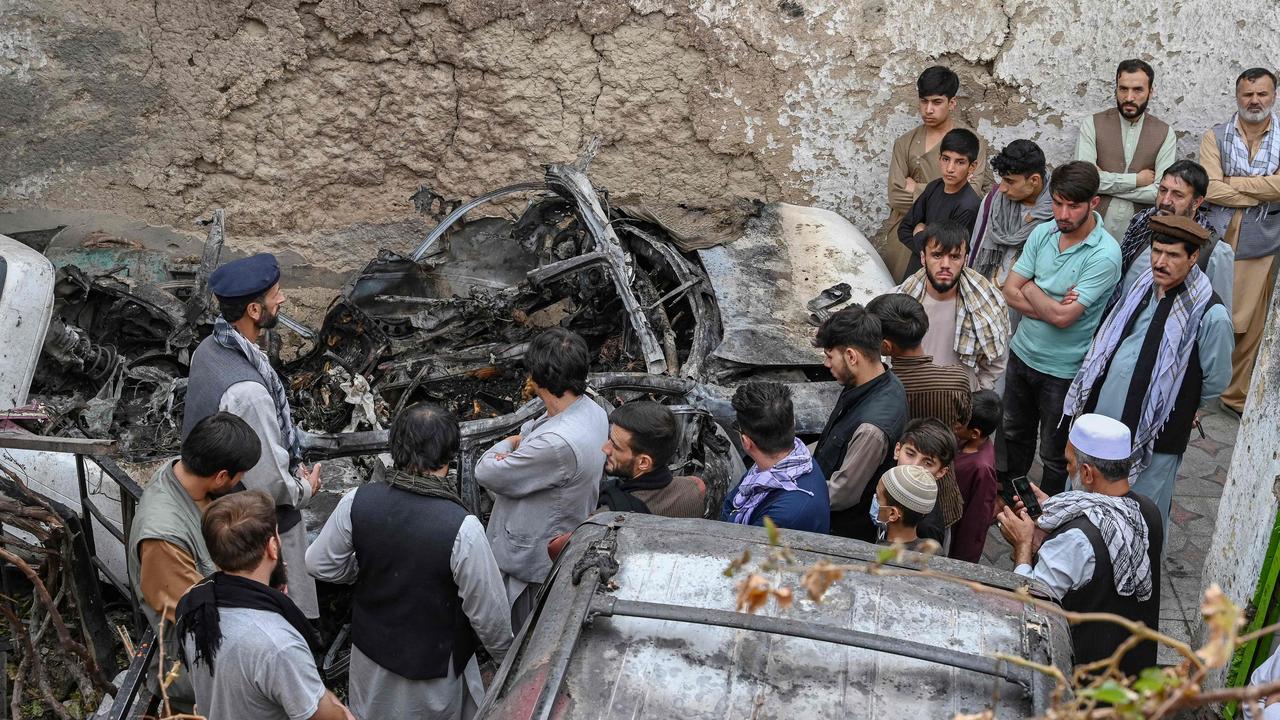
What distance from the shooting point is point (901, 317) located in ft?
14.8

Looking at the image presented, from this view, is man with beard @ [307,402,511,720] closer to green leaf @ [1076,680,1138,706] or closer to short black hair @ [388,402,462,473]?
short black hair @ [388,402,462,473]

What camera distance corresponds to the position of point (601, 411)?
404 centimetres

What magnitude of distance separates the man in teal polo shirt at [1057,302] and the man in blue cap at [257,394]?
3.43 m

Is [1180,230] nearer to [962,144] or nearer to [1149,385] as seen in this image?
[1149,385]

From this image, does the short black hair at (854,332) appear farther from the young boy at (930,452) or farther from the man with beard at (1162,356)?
the man with beard at (1162,356)

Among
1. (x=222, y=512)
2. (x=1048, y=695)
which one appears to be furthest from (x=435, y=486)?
(x=1048, y=695)

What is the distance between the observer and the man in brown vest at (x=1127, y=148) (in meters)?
6.42

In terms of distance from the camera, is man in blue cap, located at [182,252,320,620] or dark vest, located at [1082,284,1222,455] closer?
man in blue cap, located at [182,252,320,620]

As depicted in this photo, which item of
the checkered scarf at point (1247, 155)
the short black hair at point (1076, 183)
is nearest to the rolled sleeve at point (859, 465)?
the short black hair at point (1076, 183)

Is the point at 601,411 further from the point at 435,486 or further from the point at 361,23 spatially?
the point at 361,23

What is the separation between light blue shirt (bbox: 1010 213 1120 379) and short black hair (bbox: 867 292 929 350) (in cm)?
110

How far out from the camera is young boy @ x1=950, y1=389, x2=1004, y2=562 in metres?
4.25

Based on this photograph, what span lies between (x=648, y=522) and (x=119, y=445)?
2.86m

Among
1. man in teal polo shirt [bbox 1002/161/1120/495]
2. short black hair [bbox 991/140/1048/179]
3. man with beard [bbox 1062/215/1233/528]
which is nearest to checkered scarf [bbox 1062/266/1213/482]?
man with beard [bbox 1062/215/1233/528]
